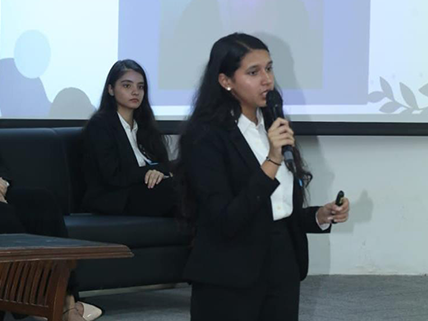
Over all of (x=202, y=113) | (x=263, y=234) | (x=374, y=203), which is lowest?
(x=374, y=203)

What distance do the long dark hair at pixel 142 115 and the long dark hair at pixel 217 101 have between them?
2.10 m

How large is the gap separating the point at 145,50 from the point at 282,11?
0.73 metres

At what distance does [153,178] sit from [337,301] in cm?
102

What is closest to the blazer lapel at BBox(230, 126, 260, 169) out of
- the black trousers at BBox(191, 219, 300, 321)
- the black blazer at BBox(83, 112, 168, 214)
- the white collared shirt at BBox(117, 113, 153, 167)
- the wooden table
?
the black trousers at BBox(191, 219, 300, 321)

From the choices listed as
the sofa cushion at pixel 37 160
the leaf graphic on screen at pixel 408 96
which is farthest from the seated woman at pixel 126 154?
the leaf graphic on screen at pixel 408 96

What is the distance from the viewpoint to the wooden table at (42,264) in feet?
7.22

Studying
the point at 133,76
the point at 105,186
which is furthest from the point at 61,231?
the point at 133,76

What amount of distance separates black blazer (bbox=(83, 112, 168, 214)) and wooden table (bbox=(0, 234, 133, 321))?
3.48 ft

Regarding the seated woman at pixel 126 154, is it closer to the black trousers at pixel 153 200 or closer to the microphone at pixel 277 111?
the black trousers at pixel 153 200

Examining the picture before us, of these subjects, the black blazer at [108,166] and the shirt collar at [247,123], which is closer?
the shirt collar at [247,123]

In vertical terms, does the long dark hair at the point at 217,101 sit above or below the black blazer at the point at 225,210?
above

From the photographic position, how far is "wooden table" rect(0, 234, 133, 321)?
2201 mm

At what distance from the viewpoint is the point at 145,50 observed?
470 centimetres

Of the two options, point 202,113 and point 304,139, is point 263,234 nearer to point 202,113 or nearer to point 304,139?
point 202,113
